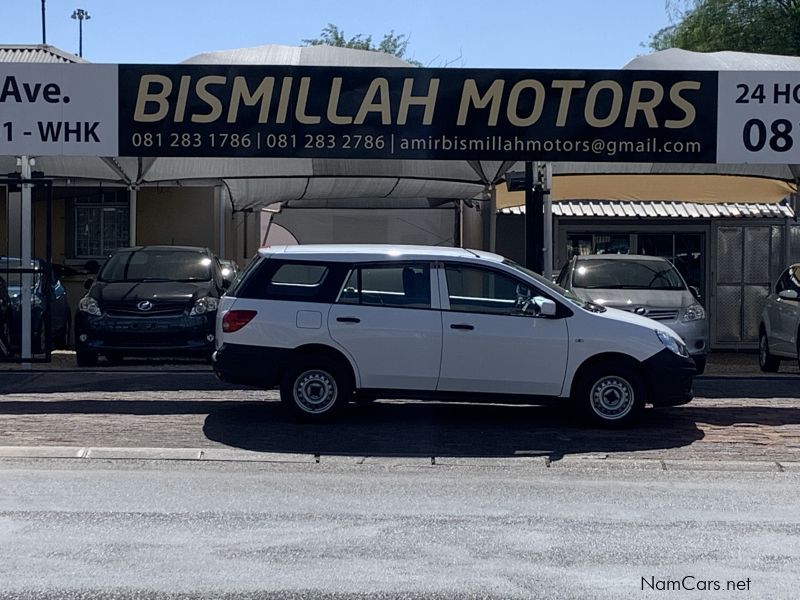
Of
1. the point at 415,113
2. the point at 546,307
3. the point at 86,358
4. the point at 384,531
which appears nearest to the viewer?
the point at 384,531

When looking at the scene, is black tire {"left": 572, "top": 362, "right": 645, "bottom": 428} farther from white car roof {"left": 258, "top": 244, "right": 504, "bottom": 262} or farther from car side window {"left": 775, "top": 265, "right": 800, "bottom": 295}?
car side window {"left": 775, "top": 265, "right": 800, "bottom": 295}

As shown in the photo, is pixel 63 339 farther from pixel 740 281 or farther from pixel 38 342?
pixel 740 281

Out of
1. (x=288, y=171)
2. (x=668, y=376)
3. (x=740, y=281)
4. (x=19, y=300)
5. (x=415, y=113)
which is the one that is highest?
(x=415, y=113)

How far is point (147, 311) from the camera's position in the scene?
1560 cm

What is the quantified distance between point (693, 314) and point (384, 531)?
8.93 metres

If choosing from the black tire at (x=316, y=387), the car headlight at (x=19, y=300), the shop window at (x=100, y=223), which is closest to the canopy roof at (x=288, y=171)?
the shop window at (x=100, y=223)

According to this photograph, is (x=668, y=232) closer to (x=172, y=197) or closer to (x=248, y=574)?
(x=172, y=197)

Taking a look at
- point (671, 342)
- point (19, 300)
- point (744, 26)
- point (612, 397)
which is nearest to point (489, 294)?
point (612, 397)

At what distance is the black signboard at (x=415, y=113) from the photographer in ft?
47.5

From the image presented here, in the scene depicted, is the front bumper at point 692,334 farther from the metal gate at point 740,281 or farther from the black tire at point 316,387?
the metal gate at point 740,281

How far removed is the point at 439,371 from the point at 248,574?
4.94 m

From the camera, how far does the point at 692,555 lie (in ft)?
22.2

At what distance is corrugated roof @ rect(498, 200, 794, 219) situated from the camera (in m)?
20.2

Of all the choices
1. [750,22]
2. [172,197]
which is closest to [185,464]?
[172,197]
